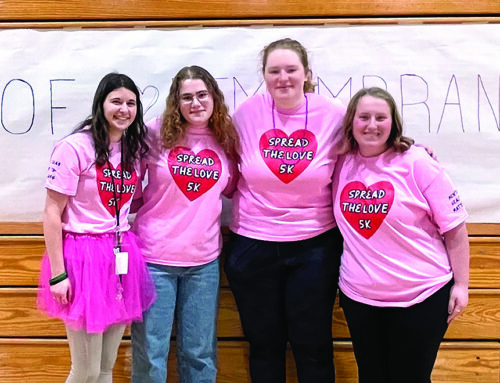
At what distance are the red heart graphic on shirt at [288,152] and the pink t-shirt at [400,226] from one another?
17 cm

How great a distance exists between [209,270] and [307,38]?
87 centimetres

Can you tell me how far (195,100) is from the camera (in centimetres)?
131

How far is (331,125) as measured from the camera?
1345mm

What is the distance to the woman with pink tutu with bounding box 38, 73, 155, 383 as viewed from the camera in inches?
48.3

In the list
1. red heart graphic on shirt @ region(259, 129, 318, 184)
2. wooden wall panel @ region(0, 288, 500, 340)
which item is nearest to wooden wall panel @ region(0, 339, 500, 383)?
wooden wall panel @ region(0, 288, 500, 340)

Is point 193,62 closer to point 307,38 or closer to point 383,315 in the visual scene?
point 307,38

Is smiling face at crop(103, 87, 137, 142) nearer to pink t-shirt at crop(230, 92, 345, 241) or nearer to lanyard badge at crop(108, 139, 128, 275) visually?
lanyard badge at crop(108, 139, 128, 275)

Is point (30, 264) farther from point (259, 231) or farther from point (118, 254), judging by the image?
point (259, 231)

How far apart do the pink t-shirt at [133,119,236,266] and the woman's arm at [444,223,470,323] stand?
674 mm

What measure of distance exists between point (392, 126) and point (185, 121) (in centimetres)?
61

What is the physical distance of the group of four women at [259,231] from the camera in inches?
47.6

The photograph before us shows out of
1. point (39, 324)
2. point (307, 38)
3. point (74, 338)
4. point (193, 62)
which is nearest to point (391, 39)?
point (307, 38)

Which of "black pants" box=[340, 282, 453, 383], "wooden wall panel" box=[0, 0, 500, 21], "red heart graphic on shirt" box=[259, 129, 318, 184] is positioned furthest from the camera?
"wooden wall panel" box=[0, 0, 500, 21]

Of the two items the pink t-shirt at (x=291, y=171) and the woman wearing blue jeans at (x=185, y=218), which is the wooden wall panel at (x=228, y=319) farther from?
the pink t-shirt at (x=291, y=171)
